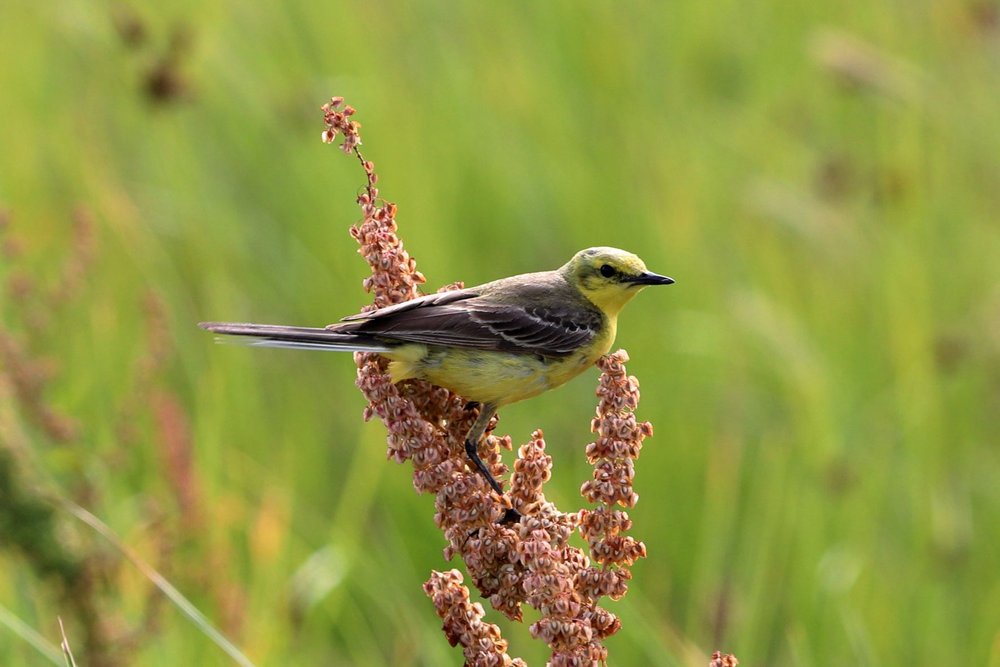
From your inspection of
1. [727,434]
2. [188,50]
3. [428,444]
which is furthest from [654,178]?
[428,444]

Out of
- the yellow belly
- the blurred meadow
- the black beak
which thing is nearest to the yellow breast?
the yellow belly

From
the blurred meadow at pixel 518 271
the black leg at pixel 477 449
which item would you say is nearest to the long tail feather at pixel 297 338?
the black leg at pixel 477 449

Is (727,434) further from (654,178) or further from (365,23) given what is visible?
(365,23)

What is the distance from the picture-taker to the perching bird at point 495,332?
287 centimetres

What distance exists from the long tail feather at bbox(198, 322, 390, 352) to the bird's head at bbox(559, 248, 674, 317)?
79cm

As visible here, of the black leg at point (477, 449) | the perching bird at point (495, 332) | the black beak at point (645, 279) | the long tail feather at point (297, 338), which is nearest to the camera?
the black leg at point (477, 449)

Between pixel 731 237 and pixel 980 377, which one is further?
pixel 731 237

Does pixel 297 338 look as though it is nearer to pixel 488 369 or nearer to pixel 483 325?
pixel 488 369

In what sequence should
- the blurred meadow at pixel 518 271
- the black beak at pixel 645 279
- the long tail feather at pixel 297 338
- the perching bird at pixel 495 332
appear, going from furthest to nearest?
1. the blurred meadow at pixel 518 271
2. the black beak at pixel 645 279
3. the perching bird at pixel 495 332
4. the long tail feather at pixel 297 338

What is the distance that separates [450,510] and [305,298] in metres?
3.23

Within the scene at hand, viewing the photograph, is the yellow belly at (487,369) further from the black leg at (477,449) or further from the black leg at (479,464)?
the black leg at (479,464)

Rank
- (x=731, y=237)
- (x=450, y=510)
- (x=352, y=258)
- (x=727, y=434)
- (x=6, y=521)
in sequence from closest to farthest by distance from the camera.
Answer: (x=450, y=510), (x=6, y=521), (x=727, y=434), (x=352, y=258), (x=731, y=237)

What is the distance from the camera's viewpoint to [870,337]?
5.62m

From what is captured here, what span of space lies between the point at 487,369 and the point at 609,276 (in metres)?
0.62
